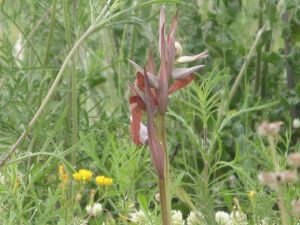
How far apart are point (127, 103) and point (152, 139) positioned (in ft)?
5.16

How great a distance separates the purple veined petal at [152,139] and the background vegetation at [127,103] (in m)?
0.33

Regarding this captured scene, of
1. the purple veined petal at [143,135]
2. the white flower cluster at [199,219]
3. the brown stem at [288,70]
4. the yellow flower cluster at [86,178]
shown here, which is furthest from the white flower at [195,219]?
the brown stem at [288,70]

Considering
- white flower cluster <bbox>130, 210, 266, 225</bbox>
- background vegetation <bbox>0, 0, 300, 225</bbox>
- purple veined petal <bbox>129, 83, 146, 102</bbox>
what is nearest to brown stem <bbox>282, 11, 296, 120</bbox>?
background vegetation <bbox>0, 0, 300, 225</bbox>

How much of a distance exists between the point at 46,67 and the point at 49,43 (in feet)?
0.79

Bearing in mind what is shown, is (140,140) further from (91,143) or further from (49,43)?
(49,43)

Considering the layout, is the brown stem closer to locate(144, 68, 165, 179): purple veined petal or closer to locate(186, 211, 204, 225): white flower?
locate(186, 211, 204, 225): white flower

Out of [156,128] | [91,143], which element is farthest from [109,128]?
[156,128]

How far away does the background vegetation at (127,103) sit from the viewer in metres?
2.27

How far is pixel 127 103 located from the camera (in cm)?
326

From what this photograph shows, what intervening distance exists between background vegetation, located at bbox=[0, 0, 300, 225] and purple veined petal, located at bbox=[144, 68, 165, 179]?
0.33 metres

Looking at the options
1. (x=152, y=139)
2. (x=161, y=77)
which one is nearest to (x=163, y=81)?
(x=161, y=77)

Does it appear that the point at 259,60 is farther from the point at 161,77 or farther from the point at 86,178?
the point at 161,77

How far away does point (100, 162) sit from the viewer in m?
2.33

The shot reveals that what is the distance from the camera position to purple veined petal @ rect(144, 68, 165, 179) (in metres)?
1.69
